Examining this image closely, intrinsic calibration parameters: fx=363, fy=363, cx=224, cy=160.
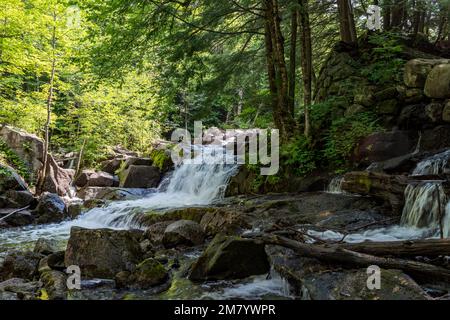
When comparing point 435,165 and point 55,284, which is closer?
point 55,284

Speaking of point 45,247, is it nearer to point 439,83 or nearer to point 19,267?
point 19,267

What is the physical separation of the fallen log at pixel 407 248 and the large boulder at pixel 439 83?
581cm

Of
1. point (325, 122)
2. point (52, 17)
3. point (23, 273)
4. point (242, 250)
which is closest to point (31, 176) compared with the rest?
point (52, 17)

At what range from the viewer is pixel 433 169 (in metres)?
7.33

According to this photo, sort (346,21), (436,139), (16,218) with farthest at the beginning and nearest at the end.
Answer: (16,218)
(346,21)
(436,139)

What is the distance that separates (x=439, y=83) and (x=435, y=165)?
2526 mm

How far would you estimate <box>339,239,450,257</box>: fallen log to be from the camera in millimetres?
4121

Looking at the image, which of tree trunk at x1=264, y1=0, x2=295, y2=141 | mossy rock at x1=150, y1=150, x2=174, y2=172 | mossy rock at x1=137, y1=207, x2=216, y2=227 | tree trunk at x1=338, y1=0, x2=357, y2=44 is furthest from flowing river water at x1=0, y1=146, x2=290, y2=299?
tree trunk at x1=338, y1=0, x2=357, y2=44

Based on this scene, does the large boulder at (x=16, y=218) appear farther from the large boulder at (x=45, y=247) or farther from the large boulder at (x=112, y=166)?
the large boulder at (x=112, y=166)

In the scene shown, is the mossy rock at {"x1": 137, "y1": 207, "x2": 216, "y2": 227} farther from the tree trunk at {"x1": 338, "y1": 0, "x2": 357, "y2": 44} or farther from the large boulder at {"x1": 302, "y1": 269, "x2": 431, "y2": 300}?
the tree trunk at {"x1": 338, "y1": 0, "x2": 357, "y2": 44}

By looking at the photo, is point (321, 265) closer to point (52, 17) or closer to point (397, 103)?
point (397, 103)

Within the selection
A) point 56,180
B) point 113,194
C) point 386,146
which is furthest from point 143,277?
point 56,180

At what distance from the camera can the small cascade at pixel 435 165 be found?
7168mm

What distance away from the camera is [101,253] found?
5914mm
